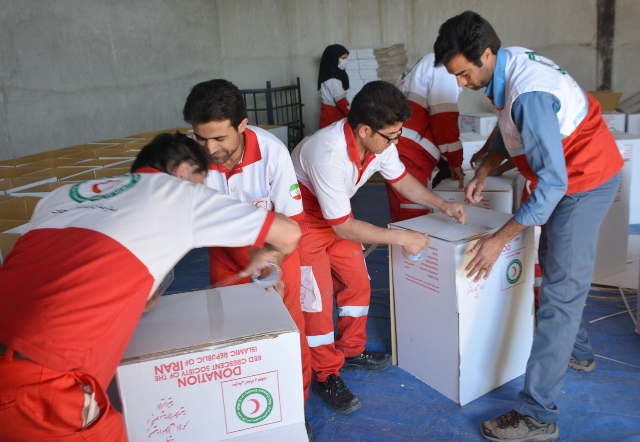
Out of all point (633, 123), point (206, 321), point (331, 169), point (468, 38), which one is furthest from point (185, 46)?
point (206, 321)

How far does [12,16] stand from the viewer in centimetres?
389

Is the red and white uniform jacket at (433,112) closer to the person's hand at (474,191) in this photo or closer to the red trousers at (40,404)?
the person's hand at (474,191)

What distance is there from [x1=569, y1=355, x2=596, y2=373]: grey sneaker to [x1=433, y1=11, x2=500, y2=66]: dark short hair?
1336 millimetres

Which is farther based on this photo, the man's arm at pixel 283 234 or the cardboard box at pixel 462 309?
the cardboard box at pixel 462 309

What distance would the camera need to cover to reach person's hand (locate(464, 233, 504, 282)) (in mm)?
1867

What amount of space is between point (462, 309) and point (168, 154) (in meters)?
1.20

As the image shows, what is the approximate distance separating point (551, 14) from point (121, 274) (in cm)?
621

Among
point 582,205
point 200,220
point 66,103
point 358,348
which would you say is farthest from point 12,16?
point 582,205

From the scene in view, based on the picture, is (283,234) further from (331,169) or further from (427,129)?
(427,129)

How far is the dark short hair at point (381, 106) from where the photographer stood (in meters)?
1.94

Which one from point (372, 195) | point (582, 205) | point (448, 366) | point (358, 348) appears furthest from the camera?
point (372, 195)

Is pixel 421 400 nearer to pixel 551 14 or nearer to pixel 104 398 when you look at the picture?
pixel 104 398

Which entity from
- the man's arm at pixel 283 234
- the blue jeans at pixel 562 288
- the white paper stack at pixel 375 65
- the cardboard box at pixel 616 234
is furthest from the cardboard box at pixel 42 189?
the white paper stack at pixel 375 65

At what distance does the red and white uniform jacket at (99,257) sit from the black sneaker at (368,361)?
1.41m
